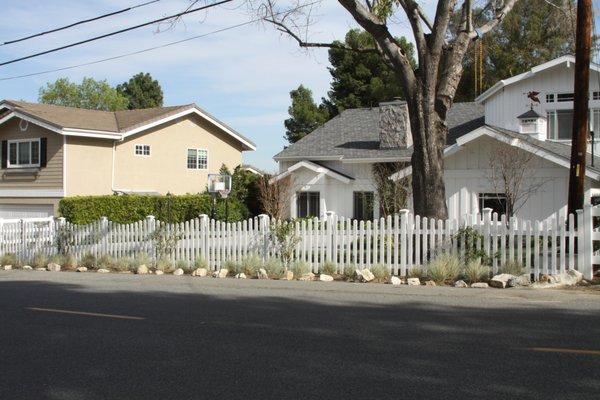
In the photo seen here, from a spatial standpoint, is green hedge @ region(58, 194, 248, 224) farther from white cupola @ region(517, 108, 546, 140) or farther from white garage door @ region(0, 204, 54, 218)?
white cupola @ region(517, 108, 546, 140)

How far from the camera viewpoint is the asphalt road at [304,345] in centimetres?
604

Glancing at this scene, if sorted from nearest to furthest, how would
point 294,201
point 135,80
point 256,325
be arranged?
point 256,325 < point 294,201 < point 135,80

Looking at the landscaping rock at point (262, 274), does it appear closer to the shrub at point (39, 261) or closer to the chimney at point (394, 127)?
the shrub at point (39, 261)

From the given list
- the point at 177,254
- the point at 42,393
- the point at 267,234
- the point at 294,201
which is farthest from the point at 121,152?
the point at 42,393

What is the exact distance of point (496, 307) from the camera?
33.6 ft

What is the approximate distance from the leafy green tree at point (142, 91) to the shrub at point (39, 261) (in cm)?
5635

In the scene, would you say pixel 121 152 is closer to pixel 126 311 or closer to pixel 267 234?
pixel 267 234

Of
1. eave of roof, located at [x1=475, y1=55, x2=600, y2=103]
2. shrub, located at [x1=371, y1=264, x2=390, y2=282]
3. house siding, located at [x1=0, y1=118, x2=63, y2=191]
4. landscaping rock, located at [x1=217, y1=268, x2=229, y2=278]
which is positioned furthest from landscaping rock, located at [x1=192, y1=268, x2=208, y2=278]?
eave of roof, located at [x1=475, y1=55, x2=600, y2=103]

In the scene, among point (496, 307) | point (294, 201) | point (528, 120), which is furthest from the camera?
point (294, 201)

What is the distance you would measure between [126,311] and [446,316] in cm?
481

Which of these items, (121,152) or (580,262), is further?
(121,152)

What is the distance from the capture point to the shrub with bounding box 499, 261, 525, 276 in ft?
43.0

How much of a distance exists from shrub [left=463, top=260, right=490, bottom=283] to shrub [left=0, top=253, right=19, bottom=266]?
13970 mm

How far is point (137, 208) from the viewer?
26078 millimetres
